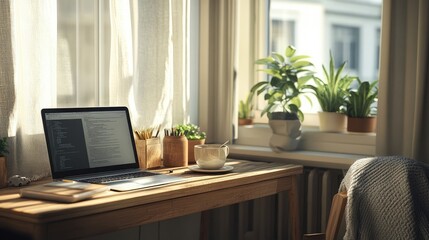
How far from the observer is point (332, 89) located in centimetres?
277

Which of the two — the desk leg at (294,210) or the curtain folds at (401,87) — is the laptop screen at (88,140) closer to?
the desk leg at (294,210)

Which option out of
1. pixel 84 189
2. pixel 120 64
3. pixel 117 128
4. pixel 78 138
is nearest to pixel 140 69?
pixel 120 64

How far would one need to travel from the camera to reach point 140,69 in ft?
8.57

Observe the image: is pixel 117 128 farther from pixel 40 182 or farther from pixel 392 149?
pixel 392 149

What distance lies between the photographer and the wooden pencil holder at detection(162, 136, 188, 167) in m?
2.47

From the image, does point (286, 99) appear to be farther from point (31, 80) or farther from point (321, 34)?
point (31, 80)

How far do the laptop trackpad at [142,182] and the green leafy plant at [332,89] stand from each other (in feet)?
3.18

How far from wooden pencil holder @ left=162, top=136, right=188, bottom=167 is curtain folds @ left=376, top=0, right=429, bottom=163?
803 mm

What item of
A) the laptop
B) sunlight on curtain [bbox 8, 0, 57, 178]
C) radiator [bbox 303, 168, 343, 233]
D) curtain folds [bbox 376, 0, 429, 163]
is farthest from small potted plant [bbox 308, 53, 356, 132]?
sunlight on curtain [bbox 8, 0, 57, 178]

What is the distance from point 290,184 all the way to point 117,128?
2.53ft

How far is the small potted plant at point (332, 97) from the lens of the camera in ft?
9.02

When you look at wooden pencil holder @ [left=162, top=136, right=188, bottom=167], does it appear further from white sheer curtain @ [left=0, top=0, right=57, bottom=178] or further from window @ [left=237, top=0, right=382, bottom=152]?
window @ [left=237, top=0, right=382, bottom=152]

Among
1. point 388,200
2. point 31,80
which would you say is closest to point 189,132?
point 31,80

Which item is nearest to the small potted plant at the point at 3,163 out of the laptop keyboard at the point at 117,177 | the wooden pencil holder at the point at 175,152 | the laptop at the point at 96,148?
the laptop at the point at 96,148
